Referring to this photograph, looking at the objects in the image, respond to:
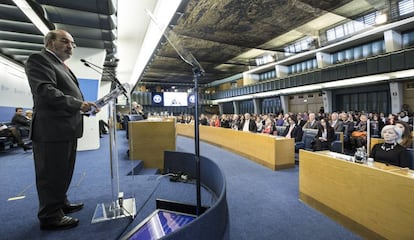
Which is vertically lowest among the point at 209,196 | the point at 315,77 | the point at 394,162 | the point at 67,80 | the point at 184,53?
the point at 209,196

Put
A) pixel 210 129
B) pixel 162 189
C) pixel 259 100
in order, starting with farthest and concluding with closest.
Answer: pixel 259 100, pixel 210 129, pixel 162 189

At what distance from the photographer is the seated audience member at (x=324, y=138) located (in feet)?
15.2

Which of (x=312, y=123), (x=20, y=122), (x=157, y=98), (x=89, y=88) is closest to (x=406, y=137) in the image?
(x=312, y=123)

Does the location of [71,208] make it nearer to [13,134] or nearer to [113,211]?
[113,211]

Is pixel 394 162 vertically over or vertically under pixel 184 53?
under

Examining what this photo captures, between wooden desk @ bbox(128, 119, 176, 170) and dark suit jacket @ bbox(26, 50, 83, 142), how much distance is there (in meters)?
2.29

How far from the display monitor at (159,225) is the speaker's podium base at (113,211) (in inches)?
10.4

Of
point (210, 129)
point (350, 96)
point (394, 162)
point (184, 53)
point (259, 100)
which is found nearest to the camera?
point (184, 53)

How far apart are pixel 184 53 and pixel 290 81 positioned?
45.4ft

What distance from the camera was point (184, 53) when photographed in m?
1.42

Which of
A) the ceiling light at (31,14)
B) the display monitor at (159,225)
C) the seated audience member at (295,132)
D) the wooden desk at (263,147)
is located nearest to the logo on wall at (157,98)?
the wooden desk at (263,147)

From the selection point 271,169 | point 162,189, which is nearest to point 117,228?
point 162,189

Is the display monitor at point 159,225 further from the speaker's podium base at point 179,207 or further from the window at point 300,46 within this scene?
the window at point 300,46

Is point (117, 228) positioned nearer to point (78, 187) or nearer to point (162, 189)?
point (162, 189)
